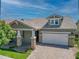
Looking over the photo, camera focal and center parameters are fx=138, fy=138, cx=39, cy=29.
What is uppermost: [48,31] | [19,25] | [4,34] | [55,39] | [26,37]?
[19,25]

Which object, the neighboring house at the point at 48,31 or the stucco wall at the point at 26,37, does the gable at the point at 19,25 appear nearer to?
the neighboring house at the point at 48,31

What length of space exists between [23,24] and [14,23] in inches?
105

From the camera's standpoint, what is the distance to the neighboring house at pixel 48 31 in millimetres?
29641

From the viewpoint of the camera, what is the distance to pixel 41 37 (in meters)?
32.2

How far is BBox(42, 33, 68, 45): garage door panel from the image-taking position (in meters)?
29.4

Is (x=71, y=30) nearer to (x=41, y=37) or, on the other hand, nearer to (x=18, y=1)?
(x=41, y=37)

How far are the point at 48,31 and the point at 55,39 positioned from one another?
257 cm

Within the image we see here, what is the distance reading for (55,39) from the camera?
99.8ft

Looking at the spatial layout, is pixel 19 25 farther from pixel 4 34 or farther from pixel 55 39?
pixel 55 39

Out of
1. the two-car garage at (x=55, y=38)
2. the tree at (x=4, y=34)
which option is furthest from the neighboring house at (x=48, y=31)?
the tree at (x=4, y=34)

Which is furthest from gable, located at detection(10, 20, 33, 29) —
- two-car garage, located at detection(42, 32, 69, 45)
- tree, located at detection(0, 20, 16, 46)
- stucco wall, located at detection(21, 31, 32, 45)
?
tree, located at detection(0, 20, 16, 46)

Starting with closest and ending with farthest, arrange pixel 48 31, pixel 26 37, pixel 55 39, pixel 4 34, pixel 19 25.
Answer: pixel 4 34, pixel 55 39, pixel 48 31, pixel 19 25, pixel 26 37

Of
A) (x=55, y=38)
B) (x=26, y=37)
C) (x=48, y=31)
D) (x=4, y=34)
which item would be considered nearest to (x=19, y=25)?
(x=26, y=37)

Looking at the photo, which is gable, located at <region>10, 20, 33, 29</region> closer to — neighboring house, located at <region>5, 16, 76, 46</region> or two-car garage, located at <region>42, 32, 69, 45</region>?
neighboring house, located at <region>5, 16, 76, 46</region>
